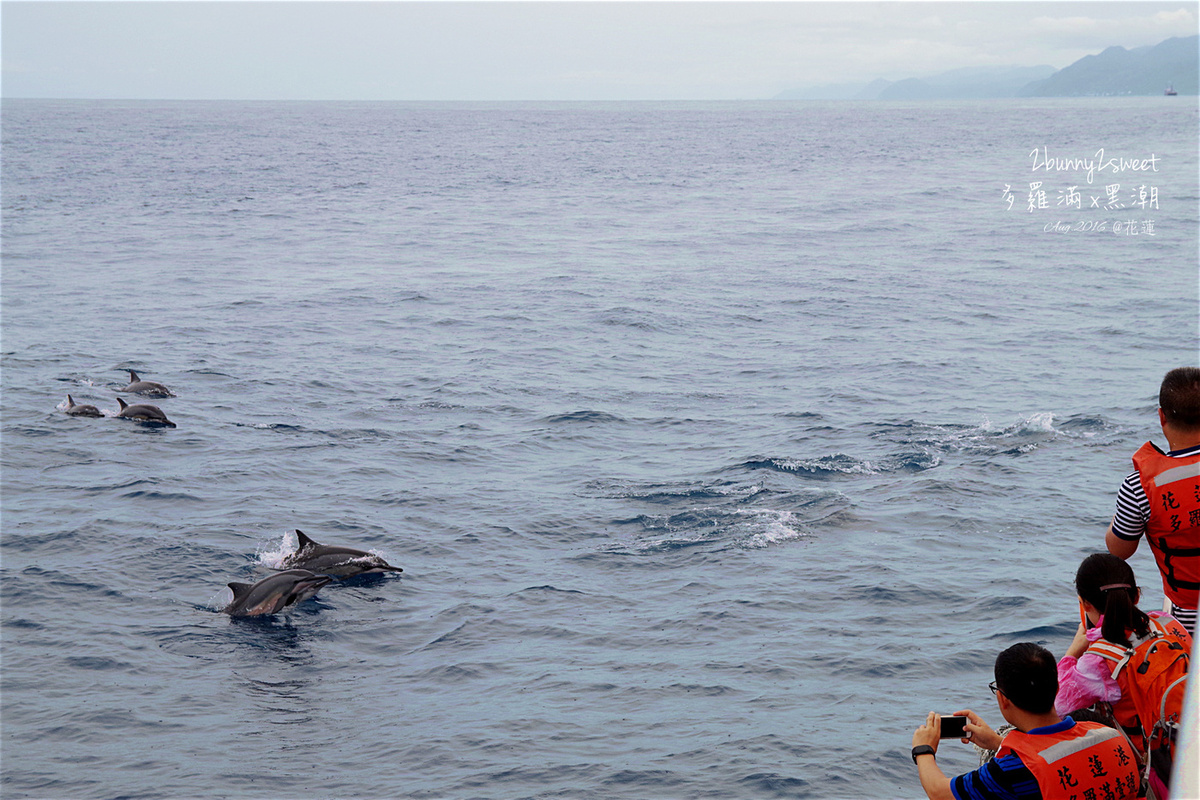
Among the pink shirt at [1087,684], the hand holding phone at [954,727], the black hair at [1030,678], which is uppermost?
the black hair at [1030,678]

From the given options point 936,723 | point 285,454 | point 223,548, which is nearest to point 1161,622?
point 936,723

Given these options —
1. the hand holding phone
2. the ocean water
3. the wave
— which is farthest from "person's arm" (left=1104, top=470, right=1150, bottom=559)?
the wave

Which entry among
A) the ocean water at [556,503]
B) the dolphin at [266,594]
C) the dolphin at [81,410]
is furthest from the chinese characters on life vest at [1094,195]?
the dolphin at [266,594]

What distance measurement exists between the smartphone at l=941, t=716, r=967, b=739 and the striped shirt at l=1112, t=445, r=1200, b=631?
1.67 m

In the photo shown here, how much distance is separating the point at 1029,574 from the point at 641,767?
6.99 metres

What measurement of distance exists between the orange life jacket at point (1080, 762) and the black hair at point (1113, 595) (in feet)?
2.37

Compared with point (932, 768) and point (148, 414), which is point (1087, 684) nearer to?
point (932, 768)

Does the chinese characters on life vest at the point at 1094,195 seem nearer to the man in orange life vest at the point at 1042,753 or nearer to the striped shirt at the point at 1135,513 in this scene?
the striped shirt at the point at 1135,513

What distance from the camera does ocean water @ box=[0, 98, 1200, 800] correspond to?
10523 mm

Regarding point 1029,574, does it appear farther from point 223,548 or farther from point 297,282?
point 297,282

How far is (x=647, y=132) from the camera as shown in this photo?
547 ft

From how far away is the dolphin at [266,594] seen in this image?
13.0 m

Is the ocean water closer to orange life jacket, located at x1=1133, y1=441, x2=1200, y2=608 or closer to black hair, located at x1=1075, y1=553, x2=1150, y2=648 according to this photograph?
orange life jacket, located at x1=1133, y1=441, x2=1200, y2=608

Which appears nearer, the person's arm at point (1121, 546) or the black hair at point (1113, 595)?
the black hair at point (1113, 595)
